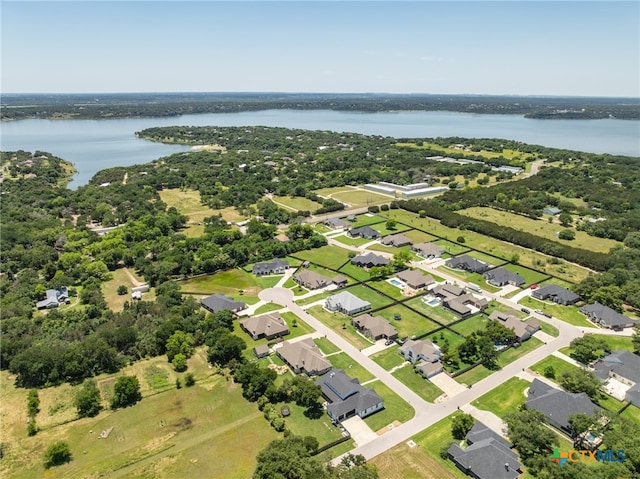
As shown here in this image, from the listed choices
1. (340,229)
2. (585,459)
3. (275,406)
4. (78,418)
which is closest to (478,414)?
(585,459)

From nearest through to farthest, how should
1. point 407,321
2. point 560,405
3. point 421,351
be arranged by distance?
point 560,405
point 421,351
point 407,321

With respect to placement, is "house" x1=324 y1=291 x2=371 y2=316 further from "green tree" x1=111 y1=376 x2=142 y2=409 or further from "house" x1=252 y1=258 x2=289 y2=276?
"green tree" x1=111 y1=376 x2=142 y2=409

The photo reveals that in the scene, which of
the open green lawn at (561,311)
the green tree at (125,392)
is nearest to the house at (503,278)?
the open green lawn at (561,311)

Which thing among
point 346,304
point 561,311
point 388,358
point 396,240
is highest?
point 396,240

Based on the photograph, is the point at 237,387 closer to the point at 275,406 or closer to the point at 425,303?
the point at 275,406

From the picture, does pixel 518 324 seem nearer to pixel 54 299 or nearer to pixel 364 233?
pixel 364 233

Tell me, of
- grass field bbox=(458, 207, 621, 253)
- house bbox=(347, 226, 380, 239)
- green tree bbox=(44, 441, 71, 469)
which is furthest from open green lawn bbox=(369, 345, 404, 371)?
grass field bbox=(458, 207, 621, 253)

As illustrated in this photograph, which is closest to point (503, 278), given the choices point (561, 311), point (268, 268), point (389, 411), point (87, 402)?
point (561, 311)
